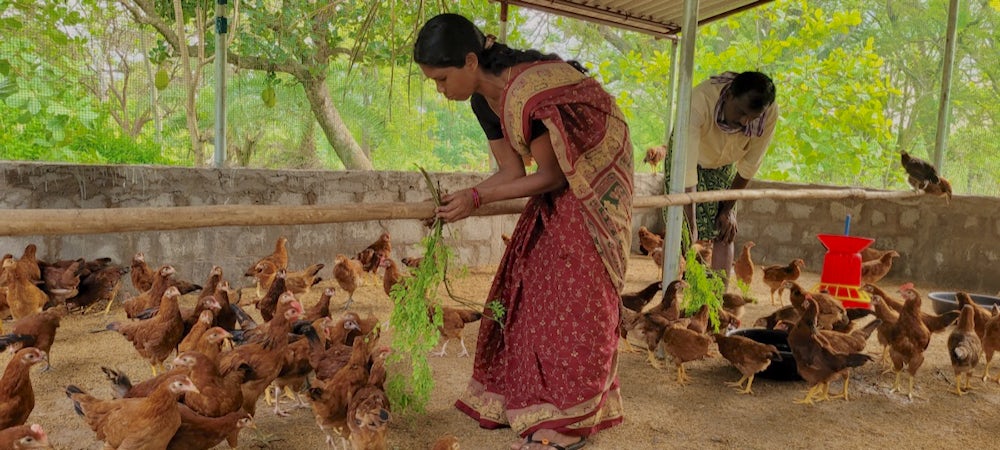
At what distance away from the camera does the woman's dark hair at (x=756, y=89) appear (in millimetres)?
4543

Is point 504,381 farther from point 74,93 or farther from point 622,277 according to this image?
point 74,93

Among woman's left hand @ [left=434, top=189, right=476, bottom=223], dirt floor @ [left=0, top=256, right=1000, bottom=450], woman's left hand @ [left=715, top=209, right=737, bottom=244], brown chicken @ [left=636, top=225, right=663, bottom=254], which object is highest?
woman's left hand @ [left=434, top=189, right=476, bottom=223]

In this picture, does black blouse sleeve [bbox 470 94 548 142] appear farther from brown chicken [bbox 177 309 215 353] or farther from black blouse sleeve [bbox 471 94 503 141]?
brown chicken [bbox 177 309 215 353]

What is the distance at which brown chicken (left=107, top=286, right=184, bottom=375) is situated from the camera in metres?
3.76

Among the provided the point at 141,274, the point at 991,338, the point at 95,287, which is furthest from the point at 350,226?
the point at 991,338

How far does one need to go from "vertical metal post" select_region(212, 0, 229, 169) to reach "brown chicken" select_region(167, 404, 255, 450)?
4.05 meters

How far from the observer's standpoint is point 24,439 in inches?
90.7

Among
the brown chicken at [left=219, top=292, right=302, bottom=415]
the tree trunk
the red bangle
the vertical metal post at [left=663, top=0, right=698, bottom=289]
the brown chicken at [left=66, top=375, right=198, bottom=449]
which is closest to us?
the brown chicken at [left=66, top=375, right=198, bottom=449]

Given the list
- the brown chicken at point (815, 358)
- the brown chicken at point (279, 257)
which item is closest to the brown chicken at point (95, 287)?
the brown chicken at point (279, 257)

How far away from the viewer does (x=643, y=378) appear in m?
4.27

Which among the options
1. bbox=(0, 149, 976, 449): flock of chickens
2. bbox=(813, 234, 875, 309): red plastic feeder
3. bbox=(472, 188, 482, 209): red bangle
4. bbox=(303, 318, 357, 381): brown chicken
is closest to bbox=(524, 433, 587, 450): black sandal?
bbox=(0, 149, 976, 449): flock of chickens

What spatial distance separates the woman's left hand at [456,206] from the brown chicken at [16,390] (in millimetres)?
1793

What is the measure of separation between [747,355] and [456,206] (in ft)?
7.13

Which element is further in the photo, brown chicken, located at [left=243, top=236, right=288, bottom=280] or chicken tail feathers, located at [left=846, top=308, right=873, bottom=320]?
brown chicken, located at [left=243, top=236, right=288, bottom=280]
